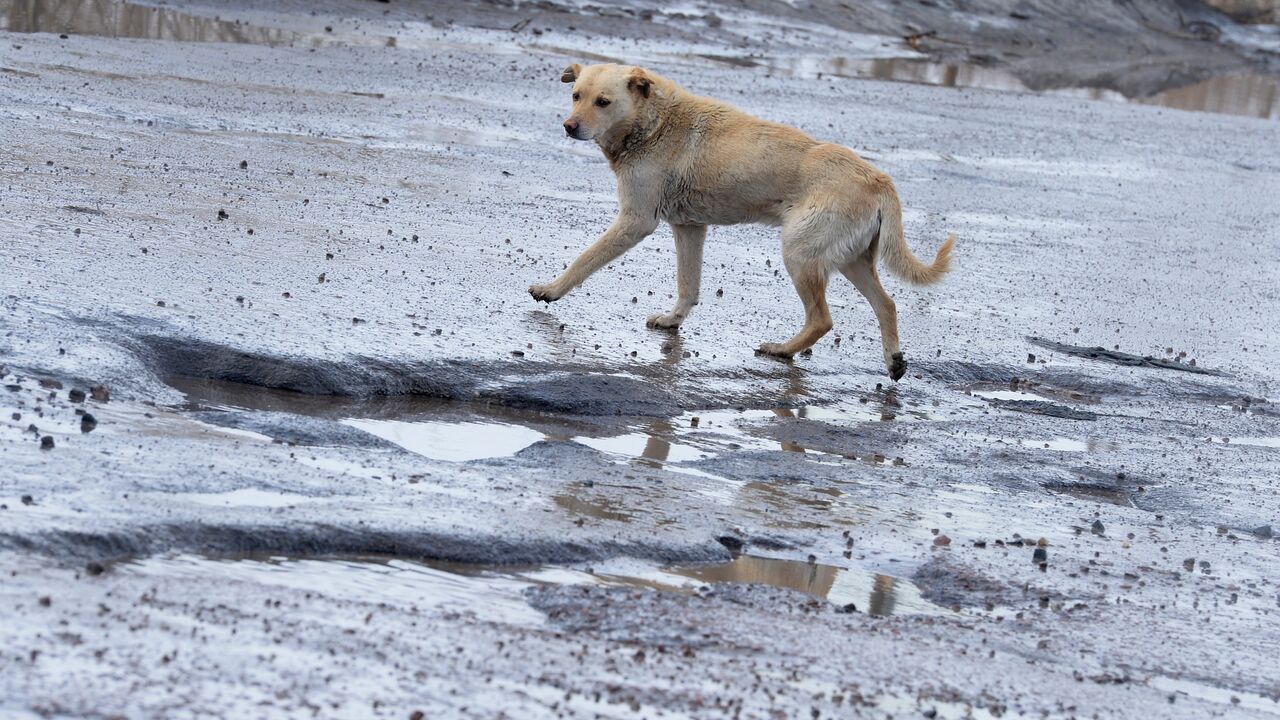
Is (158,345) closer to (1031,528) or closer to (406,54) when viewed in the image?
(1031,528)

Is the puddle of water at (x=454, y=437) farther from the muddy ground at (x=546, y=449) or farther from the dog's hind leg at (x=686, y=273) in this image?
the dog's hind leg at (x=686, y=273)

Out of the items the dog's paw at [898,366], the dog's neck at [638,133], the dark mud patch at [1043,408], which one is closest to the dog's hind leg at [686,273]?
the dog's neck at [638,133]

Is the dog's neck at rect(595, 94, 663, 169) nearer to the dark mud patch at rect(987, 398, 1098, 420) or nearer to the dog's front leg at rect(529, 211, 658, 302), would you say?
the dog's front leg at rect(529, 211, 658, 302)

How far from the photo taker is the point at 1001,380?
762 centimetres

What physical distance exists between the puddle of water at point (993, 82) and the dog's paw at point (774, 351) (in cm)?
1138

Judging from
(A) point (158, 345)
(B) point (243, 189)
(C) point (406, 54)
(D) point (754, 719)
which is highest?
(C) point (406, 54)

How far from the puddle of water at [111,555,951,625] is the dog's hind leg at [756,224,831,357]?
2690mm

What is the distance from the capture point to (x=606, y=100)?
25.3 feet

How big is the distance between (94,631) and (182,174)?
5.86 meters

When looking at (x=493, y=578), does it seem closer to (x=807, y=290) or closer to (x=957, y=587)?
(x=957, y=587)

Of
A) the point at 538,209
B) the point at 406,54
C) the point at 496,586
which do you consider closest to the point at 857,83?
the point at 406,54

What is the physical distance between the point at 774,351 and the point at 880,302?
0.57m

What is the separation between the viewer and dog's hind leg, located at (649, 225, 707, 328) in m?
7.71

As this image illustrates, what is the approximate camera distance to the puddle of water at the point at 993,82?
19.6 m
